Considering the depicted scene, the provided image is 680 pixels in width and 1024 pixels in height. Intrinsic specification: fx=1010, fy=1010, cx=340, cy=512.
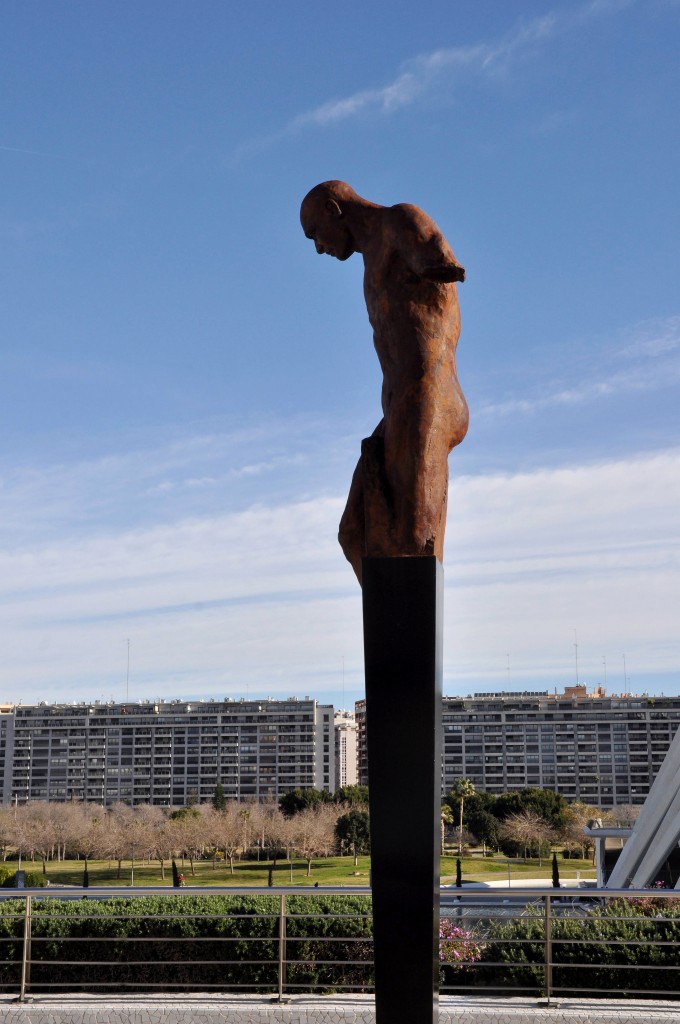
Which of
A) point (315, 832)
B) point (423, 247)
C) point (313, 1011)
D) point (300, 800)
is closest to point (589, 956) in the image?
point (313, 1011)

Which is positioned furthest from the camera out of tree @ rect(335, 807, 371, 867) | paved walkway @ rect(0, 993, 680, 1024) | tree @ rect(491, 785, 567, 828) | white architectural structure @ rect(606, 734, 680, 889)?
tree @ rect(491, 785, 567, 828)

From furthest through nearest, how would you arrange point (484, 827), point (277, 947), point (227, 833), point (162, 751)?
point (162, 751) → point (227, 833) → point (484, 827) → point (277, 947)

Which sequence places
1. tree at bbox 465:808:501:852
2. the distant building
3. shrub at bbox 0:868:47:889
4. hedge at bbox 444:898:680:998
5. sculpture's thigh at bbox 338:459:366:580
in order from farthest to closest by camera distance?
the distant building < tree at bbox 465:808:501:852 < shrub at bbox 0:868:47:889 < hedge at bbox 444:898:680:998 < sculpture's thigh at bbox 338:459:366:580

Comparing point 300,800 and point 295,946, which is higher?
point 295,946

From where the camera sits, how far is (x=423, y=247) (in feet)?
15.5

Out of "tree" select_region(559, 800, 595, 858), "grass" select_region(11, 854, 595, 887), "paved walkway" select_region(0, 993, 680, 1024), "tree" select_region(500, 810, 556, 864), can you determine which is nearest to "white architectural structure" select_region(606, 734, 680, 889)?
"paved walkway" select_region(0, 993, 680, 1024)

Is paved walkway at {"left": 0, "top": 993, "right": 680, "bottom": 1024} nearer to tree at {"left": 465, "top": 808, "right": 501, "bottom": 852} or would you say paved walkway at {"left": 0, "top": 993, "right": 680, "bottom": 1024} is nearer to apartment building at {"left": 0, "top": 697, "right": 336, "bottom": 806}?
tree at {"left": 465, "top": 808, "right": 501, "bottom": 852}

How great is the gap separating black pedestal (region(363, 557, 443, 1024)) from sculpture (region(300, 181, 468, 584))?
→ 0.95 ft

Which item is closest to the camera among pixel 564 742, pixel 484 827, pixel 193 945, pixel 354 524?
pixel 354 524

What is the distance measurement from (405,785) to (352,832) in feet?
267

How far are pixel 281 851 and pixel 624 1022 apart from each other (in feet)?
283

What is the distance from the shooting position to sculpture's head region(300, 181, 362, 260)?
5.22m

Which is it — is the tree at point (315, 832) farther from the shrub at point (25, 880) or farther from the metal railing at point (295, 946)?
the metal railing at point (295, 946)

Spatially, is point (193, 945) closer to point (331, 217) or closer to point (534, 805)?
point (331, 217)
